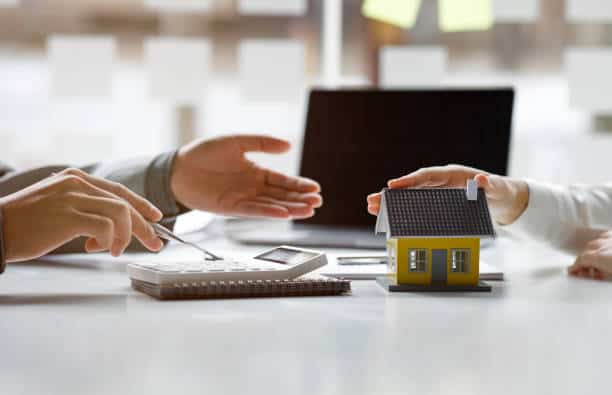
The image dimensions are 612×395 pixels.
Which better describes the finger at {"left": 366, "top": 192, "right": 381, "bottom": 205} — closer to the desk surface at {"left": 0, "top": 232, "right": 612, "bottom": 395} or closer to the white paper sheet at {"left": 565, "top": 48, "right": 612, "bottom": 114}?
the desk surface at {"left": 0, "top": 232, "right": 612, "bottom": 395}

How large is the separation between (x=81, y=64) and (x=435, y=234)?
1.44m

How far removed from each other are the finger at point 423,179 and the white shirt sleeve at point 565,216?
0.71ft

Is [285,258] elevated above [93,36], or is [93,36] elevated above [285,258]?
[93,36]

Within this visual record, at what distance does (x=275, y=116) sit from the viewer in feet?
7.18

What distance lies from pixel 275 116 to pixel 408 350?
1555 millimetres

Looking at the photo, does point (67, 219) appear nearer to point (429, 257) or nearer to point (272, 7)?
point (429, 257)

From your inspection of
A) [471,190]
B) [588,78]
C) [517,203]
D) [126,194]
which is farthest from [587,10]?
[126,194]

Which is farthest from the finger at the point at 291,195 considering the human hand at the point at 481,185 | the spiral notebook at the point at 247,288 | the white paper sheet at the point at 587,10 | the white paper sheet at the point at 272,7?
the white paper sheet at the point at 587,10

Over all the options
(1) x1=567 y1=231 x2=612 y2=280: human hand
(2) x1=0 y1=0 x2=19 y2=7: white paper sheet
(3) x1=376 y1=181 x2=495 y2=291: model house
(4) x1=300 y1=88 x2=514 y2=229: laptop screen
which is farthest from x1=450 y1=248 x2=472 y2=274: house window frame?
(2) x1=0 y1=0 x2=19 y2=7: white paper sheet

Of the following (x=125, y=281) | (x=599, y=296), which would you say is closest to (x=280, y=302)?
(x=125, y=281)

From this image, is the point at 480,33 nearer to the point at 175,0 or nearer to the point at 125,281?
the point at 175,0

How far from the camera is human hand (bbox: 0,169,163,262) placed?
92 centimetres

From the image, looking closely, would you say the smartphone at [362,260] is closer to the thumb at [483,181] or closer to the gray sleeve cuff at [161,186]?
the thumb at [483,181]

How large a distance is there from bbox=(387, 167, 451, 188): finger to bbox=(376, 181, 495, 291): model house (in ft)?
0.16
